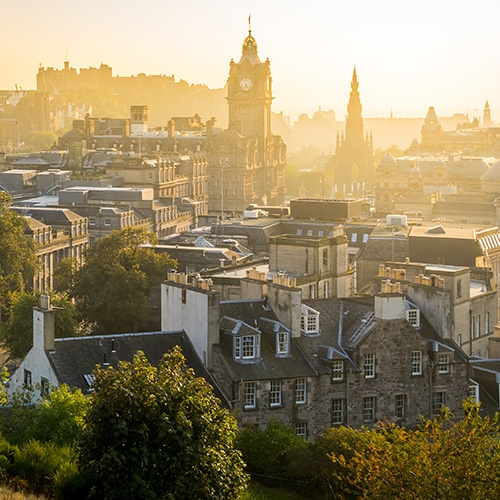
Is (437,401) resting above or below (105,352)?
below

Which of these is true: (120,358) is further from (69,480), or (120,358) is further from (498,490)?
(498,490)

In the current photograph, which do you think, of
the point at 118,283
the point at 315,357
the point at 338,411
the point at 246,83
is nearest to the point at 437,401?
the point at 338,411

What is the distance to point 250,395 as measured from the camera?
161 ft

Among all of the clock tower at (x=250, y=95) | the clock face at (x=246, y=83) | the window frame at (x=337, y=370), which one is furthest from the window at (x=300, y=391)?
the clock face at (x=246, y=83)

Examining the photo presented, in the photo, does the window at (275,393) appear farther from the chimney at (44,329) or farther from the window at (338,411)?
the chimney at (44,329)

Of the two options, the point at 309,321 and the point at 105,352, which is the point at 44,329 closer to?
the point at 105,352

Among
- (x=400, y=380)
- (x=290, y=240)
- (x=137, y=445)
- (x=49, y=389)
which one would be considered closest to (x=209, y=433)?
(x=137, y=445)

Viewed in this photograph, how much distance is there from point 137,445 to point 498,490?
9.09 m

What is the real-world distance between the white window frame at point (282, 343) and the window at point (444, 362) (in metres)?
6.40

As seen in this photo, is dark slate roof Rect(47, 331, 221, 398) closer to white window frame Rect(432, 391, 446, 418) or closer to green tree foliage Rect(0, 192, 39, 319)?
white window frame Rect(432, 391, 446, 418)

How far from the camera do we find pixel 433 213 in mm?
138375

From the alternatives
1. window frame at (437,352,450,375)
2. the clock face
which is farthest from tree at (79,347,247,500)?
the clock face

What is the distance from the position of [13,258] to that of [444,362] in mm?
37342

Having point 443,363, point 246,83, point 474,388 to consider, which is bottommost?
point 474,388
